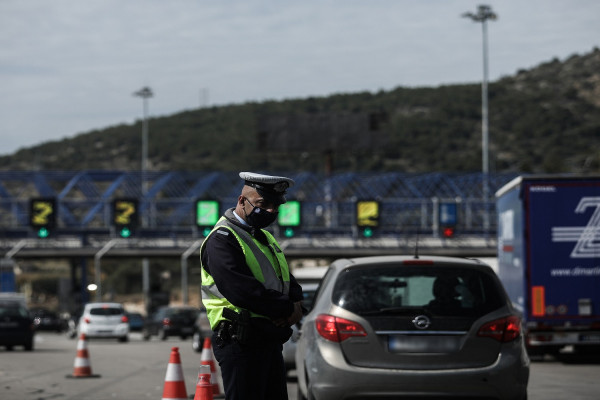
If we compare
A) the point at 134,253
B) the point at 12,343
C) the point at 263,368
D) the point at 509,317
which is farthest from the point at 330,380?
the point at 134,253

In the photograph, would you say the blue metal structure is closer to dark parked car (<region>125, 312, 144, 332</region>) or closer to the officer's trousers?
dark parked car (<region>125, 312, 144, 332</region>)

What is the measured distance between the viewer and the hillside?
149375 mm

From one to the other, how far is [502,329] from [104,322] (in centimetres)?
A: 3158

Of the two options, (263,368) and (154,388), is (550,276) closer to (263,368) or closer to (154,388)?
(154,388)

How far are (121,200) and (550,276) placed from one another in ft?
130

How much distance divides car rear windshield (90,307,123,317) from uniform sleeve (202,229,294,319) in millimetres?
34411

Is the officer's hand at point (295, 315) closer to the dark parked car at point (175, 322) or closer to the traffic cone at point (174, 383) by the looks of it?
the traffic cone at point (174, 383)

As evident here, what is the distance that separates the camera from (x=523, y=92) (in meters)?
166

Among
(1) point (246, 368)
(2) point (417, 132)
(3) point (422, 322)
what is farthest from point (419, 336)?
(2) point (417, 132)

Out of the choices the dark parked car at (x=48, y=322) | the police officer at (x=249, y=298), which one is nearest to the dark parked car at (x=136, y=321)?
the dark parked car at (x=48, y=322)

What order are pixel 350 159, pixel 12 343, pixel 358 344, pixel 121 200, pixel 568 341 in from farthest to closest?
pixel 350 159, pixel 121 200, pixel 12 343, pixel 568 341, pixel 358 344

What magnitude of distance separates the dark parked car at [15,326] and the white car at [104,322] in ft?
28.6

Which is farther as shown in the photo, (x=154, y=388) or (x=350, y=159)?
(x=350, y=159)

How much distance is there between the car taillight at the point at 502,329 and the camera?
9938 millimetres
